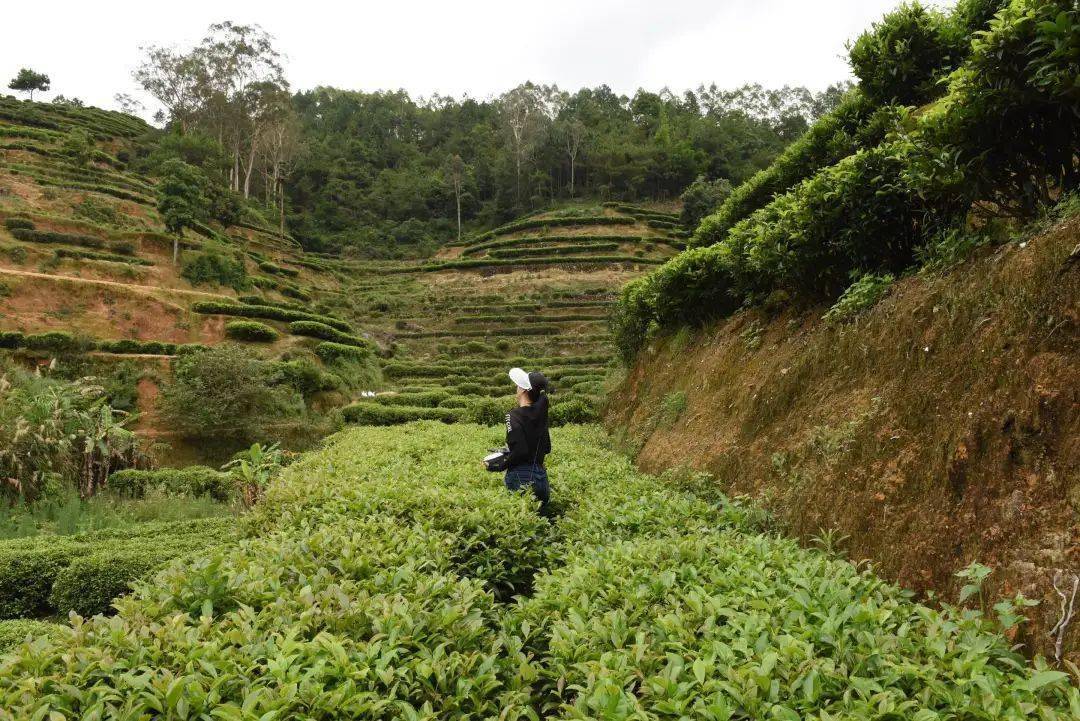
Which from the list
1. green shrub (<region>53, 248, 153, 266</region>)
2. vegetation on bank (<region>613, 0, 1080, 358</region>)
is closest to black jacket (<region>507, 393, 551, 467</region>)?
vegetation on bank (<region>613, 0, 1080, 358</region>)

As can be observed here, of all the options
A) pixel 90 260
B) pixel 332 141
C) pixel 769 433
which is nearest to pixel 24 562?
pixel 769 433

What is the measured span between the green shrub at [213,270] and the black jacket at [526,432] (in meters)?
28.1

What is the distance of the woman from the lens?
208 inches

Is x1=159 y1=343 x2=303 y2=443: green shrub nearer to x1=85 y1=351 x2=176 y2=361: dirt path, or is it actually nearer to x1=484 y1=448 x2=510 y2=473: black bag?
x1=85 y1=351 x2=176 y2=361: dirt path

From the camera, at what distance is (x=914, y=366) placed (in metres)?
4.00

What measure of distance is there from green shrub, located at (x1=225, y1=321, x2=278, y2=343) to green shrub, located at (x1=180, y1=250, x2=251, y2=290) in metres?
6.45

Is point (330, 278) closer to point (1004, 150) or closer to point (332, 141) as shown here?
point (332, 141)

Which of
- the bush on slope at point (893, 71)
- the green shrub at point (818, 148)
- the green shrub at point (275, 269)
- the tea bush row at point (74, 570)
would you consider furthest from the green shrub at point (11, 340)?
the bush on slope at point (893, 71)

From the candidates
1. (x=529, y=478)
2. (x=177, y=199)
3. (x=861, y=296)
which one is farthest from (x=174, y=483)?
(x=177, y=199)

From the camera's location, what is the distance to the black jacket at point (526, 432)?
5281 mm

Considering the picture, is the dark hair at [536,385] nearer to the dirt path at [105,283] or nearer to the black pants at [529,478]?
the black pants at [529,478]

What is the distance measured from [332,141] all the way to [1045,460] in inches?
3071

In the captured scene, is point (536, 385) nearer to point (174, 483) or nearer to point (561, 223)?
point (174, 483)

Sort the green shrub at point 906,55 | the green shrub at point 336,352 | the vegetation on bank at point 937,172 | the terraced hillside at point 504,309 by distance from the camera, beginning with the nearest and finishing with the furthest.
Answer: the vegetation on bank at point 937,172 → the green shrub at point 906,55 → the terraced hillside at point 504,309 → the green shrub at point 336,352
